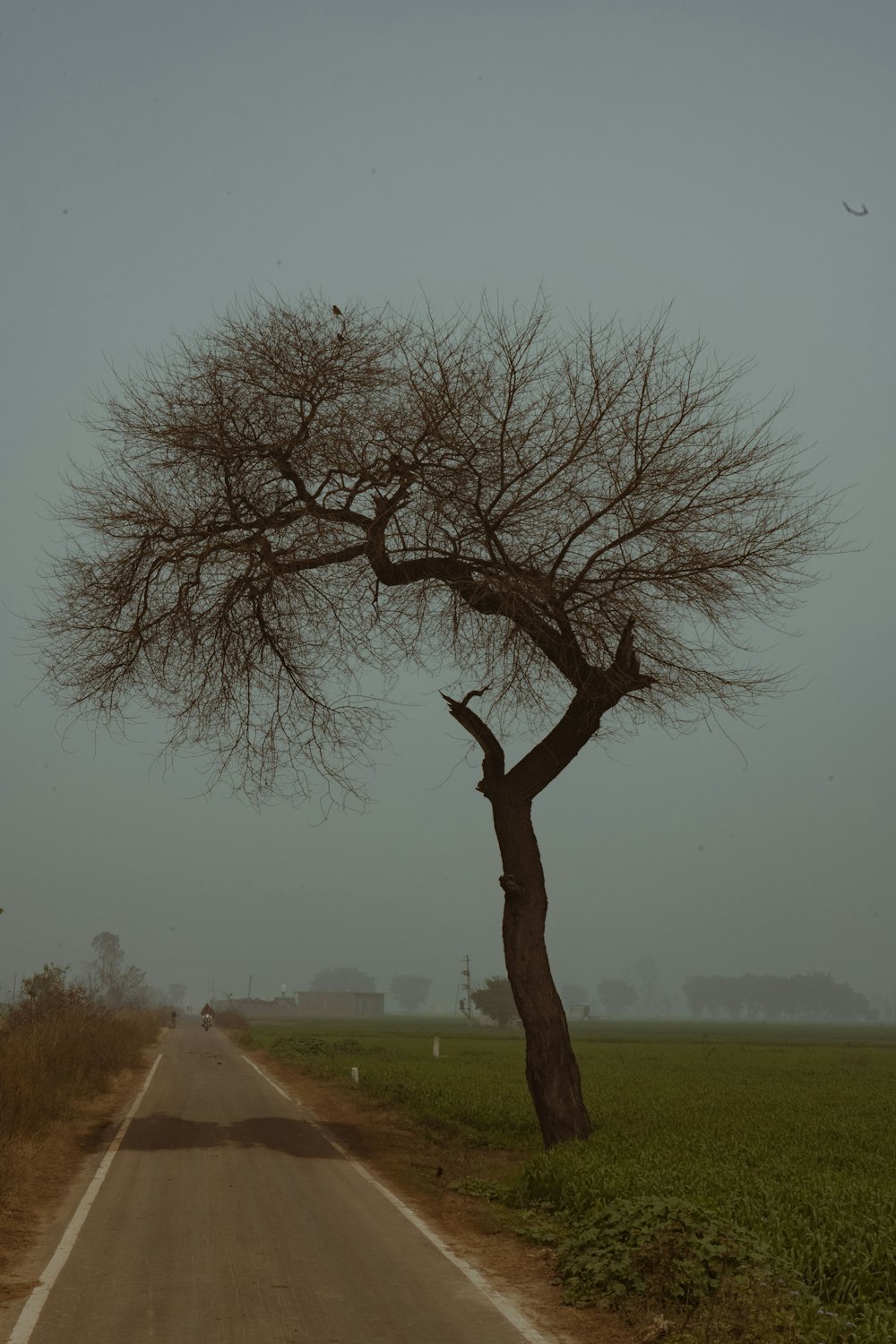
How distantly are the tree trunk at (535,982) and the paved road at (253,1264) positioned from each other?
2.70m

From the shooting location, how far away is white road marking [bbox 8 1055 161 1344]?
7.13 metres

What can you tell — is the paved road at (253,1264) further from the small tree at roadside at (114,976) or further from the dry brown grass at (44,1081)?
the small tree at roadside at (114,976)

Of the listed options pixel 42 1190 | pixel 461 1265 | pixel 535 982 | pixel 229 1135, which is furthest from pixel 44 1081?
pixel 461 1265

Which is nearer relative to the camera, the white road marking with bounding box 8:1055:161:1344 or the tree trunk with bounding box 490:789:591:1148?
the white road marking with bounding box 8:1055:161:1344

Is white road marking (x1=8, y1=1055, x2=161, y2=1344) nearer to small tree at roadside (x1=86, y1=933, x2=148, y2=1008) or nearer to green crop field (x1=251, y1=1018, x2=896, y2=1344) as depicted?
green crop field (x1=251, y1=1018, x2=896, y2=1344)

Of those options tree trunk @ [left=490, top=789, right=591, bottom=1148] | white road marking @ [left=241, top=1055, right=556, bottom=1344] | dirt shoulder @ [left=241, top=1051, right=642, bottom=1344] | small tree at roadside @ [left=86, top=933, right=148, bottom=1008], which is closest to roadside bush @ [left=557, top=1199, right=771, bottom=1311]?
dirt shoulder @ [left=241, top=1051, right=642, bottom=1344]

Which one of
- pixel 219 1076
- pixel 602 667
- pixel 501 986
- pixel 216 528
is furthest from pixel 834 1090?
pixel 501 986

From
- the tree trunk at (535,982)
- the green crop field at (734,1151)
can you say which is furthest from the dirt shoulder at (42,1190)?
the tree trunk at (535,982)

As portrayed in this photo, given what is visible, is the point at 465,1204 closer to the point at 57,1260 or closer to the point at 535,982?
the point at 535,982

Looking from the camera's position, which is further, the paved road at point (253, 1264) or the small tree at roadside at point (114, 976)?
the small tree at roadside at point (114, 976)

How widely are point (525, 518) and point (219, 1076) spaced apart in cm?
2336

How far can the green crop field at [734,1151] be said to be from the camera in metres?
8.56

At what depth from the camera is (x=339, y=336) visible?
14.3 meters

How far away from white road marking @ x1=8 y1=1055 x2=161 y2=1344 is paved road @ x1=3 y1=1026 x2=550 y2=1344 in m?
0.07
